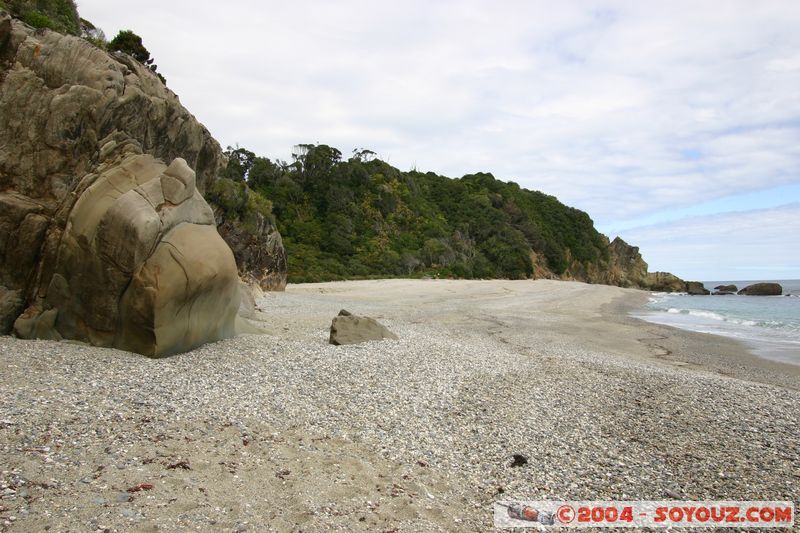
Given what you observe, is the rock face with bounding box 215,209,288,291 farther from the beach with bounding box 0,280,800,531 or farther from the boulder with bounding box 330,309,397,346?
the beach with bounding box 0,280,800,531

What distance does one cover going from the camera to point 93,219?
937 cm

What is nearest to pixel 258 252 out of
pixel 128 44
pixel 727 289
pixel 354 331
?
pixel 128 44

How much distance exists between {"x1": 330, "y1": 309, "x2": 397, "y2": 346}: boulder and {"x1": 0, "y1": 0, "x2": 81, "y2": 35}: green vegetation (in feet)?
41.7

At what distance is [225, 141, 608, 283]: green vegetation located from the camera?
52.8 meters

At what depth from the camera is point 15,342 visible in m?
8.50

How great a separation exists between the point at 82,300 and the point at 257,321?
20.9ft

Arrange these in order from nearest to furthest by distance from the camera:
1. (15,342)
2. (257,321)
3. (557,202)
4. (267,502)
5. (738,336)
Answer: (267,502), (15,342), (257,321), (738,336), (557,202)

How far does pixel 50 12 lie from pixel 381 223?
4241 centimetres

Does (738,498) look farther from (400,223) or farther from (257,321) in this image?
(400,223)

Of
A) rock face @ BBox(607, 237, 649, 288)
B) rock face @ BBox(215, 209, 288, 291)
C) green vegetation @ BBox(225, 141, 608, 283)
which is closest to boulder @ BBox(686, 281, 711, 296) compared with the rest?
rock face @ BBox(607, 237, 649, 288)

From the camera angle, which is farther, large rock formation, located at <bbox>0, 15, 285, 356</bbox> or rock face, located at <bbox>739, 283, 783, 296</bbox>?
rock face, located at <bbox>739, 283, 783, 296</bbox>

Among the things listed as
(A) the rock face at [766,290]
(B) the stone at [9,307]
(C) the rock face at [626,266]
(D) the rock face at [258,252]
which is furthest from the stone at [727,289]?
(B) the stone at [9,307]

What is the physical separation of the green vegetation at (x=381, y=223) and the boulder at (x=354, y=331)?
31965 millimetres

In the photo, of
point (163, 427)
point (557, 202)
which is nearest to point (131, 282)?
point (163, 427)
